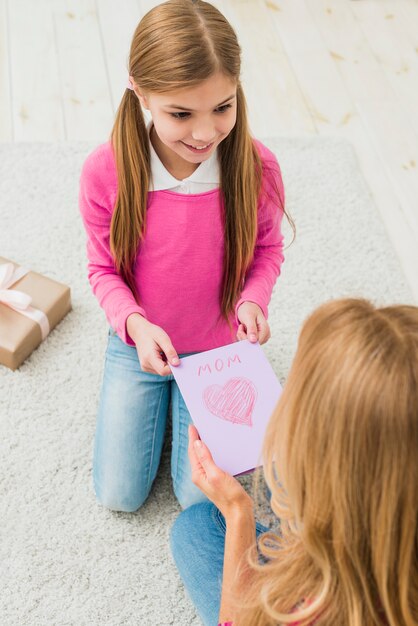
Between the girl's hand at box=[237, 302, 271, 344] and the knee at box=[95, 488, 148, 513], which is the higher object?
the girl's hand at box=[237, 302, 271, 344]

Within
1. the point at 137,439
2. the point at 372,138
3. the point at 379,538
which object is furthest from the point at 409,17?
the point at 379,538

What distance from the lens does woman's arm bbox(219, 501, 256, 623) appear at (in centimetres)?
88

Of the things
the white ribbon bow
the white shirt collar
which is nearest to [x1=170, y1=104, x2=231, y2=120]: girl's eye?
the white shirt collar

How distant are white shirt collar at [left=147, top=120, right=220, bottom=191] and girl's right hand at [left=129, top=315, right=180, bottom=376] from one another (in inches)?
8.2

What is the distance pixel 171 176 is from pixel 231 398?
35cm

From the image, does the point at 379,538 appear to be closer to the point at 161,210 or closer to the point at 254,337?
the point at 254,337

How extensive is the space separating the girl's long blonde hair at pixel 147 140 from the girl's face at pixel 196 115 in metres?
0.01

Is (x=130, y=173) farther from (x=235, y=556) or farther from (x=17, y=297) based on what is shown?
(x=235, y=556)

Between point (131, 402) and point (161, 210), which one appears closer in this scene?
point (161, 210)

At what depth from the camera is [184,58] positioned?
36.7 inches

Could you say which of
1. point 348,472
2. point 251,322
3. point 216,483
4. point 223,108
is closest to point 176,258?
point 251,322

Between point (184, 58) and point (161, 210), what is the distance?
0.86 feet

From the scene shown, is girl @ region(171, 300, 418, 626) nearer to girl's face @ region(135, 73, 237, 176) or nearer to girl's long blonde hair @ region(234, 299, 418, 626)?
girl's long blonde hair @ region(234, 299, 418, 626)

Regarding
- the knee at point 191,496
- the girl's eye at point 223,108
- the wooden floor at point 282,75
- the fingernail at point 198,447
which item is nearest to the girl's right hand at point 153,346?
the fingernail at point 198,447
